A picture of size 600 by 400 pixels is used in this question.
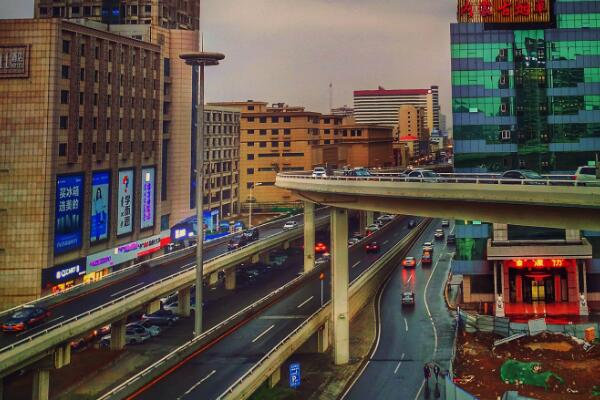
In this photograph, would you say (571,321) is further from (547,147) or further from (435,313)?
(547,147)

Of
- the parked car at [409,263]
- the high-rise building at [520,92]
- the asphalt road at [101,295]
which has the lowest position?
the parked car at [409,263]

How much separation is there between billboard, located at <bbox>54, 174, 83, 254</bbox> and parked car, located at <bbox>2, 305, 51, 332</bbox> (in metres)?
16.8

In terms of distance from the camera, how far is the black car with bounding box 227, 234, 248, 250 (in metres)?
80.5

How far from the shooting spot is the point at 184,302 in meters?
60.8

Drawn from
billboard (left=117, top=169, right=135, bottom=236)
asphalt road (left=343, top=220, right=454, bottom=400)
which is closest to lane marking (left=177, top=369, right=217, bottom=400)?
asphalt road (left=343, top=220, right=454, bottom=400)

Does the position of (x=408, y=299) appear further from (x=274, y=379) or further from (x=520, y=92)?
(x=520, y=92)

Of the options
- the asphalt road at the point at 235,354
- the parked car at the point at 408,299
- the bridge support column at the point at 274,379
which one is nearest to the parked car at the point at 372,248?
the parked car at the point at 408,299

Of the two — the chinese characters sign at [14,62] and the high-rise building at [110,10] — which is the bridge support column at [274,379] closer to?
the chinese characters sign at [14,62]

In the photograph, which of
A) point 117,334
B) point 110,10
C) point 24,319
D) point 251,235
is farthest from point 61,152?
point 110,10

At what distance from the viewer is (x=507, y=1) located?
69.6m

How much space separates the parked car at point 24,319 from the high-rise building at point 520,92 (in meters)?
43.2

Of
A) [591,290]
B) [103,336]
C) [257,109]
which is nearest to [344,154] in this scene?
[257,109]

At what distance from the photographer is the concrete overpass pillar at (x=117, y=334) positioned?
49.4 m

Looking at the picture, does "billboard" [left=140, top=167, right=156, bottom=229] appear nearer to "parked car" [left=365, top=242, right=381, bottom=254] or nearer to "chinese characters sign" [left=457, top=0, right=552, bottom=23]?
"parked car" [left=365, top=242, right=381, bottom=254]
